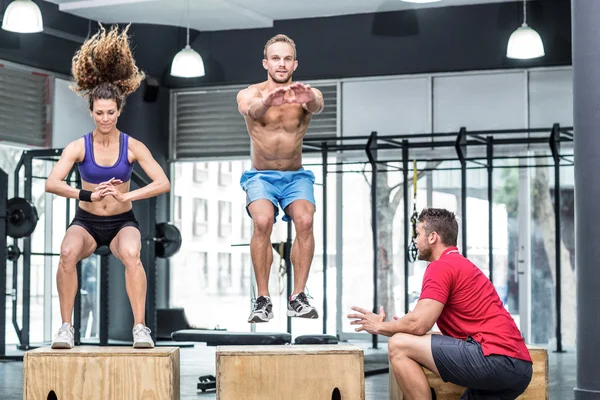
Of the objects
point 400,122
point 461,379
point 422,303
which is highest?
point 400,122

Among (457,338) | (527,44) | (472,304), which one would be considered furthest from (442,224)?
(527,44)

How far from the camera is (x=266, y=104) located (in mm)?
4582

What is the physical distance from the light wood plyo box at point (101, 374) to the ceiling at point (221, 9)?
249 inches

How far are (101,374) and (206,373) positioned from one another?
3361 millimetres

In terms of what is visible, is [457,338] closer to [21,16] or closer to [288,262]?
[288,262]

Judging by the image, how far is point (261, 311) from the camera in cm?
483

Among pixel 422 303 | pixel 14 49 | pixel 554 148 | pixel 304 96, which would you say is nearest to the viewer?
pixel 422 303

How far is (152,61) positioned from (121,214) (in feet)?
21.6

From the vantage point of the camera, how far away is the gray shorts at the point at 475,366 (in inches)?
164

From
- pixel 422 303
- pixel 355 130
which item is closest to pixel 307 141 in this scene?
pixel 355 130

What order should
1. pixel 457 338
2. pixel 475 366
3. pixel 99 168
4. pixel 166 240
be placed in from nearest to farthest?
pixel 475 366
pixel 457 338
pixel 99 168
pixel 166 240

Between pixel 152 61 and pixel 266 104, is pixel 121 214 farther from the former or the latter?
pixel 152 61

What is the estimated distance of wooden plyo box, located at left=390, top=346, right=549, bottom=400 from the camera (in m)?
4.42

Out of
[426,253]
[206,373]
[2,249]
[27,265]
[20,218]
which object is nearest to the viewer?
[426,253]
